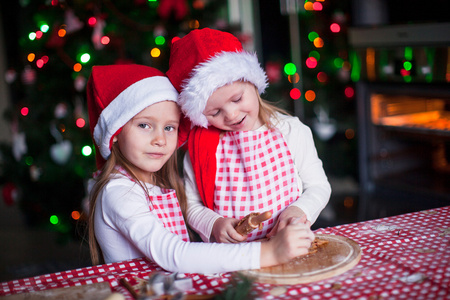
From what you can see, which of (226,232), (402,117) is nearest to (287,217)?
(226,232)

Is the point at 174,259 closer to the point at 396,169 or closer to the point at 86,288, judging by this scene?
the point at 86,288

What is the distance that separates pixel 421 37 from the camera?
8.39 feet

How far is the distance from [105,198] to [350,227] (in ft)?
1.83

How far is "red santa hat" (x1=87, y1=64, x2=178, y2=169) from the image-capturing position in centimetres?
115

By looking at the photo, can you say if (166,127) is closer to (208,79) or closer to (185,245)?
(208,79)

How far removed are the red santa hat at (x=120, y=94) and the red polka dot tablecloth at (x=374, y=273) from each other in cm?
32

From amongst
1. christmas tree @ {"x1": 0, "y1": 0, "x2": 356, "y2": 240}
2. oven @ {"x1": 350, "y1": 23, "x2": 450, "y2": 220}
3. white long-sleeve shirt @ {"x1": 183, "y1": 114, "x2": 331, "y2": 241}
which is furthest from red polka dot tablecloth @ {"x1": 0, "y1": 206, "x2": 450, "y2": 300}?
oven @ {"x1": 350, "y1": 23, "x2": 450, "y2": 220}

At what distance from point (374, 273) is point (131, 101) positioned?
64 centimetres

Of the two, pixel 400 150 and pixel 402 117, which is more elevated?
pixel 402 117

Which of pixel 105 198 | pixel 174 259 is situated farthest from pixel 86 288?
pixel 105 198

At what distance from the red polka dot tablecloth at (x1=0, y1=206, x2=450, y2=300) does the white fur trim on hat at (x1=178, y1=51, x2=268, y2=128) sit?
1.16 ft

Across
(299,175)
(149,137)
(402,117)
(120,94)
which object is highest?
(120,94)

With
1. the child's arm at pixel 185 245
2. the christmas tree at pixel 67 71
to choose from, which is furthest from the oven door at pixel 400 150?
the child's arm at pixel 185 245

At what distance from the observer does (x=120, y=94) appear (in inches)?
46.3
